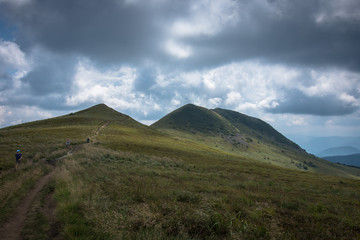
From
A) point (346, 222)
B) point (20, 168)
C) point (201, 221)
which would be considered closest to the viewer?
point (201, 221)

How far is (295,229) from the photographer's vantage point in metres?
7.54

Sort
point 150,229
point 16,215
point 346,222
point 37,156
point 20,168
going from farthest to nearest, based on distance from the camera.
Result: point 37,156 < point 20,168 < point 346,222 < point 16,215 < point 150,229

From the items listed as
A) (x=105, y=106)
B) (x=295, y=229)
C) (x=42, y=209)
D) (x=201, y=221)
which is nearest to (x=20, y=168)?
(x=42, y=209)

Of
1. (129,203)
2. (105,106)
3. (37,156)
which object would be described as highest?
(105,106)

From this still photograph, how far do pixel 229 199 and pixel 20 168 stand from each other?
20741 millimetres

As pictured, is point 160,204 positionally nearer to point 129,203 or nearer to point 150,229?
point 129,203

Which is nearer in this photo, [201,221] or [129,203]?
[201,221]

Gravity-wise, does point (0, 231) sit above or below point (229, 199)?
below

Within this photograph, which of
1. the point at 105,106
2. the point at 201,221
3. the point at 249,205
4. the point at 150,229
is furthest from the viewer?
the point at 105,106

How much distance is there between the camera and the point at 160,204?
350 inches

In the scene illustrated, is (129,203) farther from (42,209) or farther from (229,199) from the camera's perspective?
(229,199)

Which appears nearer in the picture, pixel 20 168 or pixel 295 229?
pixel 295 229

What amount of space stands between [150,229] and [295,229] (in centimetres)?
609

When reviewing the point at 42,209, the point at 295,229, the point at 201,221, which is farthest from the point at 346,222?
the point at 42,209
